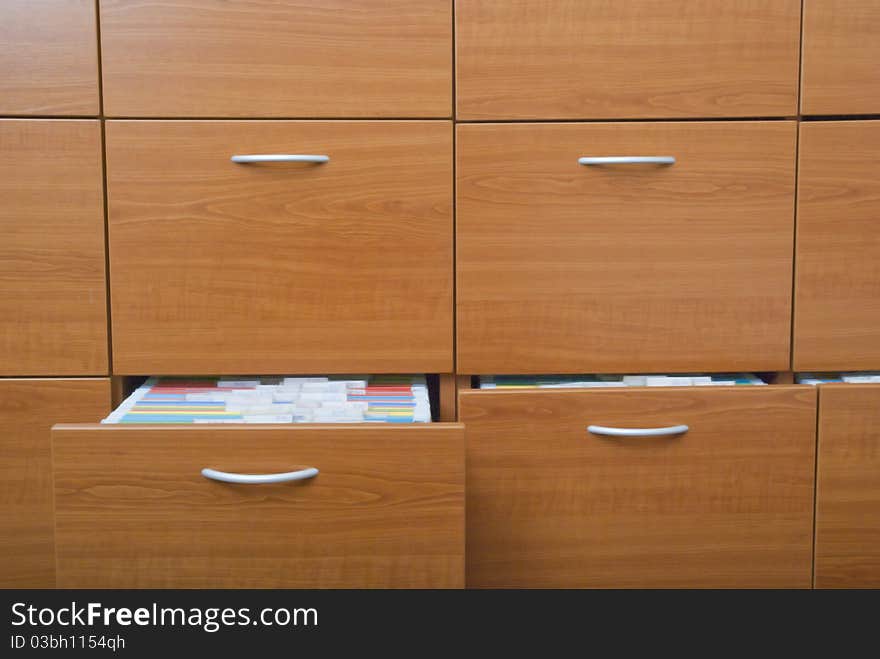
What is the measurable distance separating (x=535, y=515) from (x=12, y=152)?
0.80 m

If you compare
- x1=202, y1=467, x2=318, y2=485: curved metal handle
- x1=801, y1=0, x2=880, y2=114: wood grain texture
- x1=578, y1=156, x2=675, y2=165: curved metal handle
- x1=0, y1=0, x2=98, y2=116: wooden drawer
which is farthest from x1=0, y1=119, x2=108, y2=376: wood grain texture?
x1=801, y1=0, x2=880, y2=114: wood grain texture

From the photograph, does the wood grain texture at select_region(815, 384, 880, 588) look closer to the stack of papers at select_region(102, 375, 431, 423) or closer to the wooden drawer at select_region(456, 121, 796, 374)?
the wooden drawer at select_region(456, 121, 796, 374)

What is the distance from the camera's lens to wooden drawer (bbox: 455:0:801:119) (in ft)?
3.72

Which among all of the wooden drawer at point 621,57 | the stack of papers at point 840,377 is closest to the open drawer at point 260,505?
the wooden drawer at point 621,57

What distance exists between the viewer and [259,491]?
98cm

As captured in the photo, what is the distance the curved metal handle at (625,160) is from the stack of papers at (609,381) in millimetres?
285

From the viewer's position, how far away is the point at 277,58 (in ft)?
3.71

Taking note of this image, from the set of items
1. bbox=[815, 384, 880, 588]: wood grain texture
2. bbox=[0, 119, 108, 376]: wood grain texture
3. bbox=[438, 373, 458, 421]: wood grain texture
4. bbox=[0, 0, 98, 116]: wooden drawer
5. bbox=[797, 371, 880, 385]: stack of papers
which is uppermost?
bbox=[0, 0, 98, 116]: wooden drawer

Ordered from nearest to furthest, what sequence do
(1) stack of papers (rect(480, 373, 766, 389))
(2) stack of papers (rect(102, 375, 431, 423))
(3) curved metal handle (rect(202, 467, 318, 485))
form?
1. (3) curved metal handle (rect(202, 467, 318, 485))
2. (2) stack of papers (rect(102, 375, 431, 423))
3. (1) stack of papers (rect(480, 373, 766, 389))

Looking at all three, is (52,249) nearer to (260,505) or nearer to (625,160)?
(260,505)

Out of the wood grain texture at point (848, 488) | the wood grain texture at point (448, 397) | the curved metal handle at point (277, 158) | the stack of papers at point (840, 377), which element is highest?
the curved metal handle at point (277, 158)

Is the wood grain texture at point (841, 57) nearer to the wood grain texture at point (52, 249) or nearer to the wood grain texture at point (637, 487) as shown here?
the wood grain texture at point (637, 487)

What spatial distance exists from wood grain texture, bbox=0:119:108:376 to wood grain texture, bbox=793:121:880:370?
902 millimetres

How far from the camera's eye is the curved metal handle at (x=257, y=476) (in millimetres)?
959
